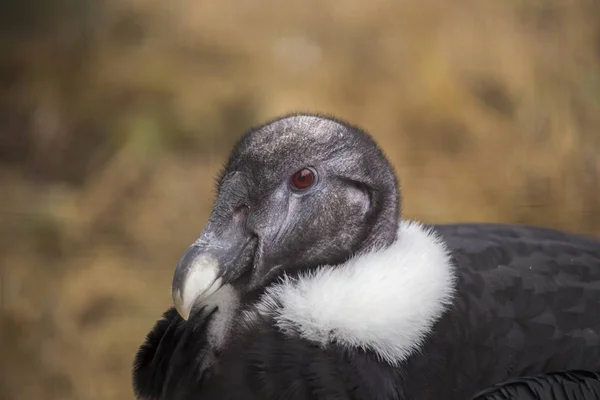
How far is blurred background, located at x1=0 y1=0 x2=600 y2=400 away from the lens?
14.3 ft

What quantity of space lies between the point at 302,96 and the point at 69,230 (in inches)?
61.2

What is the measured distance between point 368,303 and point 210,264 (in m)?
0.37

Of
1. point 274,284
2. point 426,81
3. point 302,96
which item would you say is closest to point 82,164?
point 302,96

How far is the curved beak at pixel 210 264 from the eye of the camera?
1.88 metres

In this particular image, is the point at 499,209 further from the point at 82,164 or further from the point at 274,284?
the point at 274,284

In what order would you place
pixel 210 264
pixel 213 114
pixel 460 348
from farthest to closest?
pixel 213 114, pixel 460 348, pixel 210 264

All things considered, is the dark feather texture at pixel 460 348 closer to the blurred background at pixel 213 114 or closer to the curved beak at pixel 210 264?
the curved beak at pixel 210 264

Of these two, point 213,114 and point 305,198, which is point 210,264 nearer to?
point 305,198

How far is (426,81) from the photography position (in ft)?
16.8

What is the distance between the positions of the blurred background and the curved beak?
85.8 inches

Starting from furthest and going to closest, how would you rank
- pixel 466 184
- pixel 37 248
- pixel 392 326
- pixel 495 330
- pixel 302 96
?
pixel 302 96 → pixel 466 184 → pixel 37 248 → pixel 495 330 → pixel 392 326

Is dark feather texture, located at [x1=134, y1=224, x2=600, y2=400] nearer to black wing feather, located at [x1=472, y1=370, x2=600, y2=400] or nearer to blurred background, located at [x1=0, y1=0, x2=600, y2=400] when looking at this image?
black wing feather, located at [x1=472, y1=370, x2=600, y2=400]

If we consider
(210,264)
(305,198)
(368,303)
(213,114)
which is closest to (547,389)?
(368,303)

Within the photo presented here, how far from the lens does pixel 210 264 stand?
6.35ft
